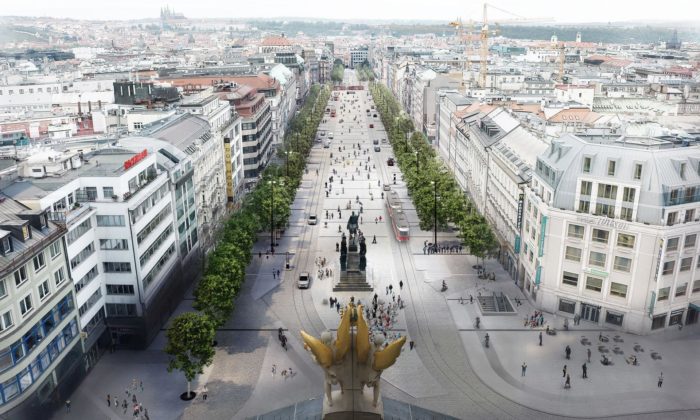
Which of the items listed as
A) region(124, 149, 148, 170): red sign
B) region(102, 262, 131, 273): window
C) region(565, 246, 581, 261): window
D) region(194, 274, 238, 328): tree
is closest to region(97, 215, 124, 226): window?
region(102, 262, 131, 273): window

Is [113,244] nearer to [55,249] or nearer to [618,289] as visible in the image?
[55,249]

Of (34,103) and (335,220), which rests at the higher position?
(34,103)

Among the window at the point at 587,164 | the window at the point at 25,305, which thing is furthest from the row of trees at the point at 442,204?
the window at the point at 25,305

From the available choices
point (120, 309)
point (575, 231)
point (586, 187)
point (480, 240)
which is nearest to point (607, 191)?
point (586, 187)

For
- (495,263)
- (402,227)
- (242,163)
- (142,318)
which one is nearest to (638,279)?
(495,263)

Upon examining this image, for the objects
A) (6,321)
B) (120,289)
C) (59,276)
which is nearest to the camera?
(6,321)

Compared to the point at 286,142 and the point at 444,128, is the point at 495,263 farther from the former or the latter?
the point at 286,142
